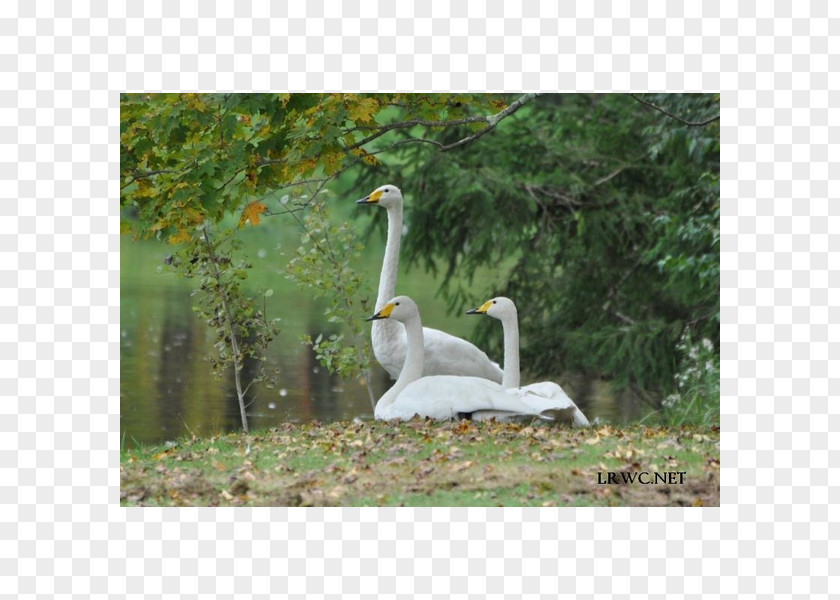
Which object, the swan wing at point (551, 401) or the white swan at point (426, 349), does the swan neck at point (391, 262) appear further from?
the swan wing at point (551, 401)

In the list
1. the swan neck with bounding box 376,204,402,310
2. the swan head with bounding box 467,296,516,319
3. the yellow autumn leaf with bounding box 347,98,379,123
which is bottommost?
the swan head with bounding box 467,296,516,319

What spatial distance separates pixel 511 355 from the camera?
9.33 m

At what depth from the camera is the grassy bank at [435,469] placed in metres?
6.79

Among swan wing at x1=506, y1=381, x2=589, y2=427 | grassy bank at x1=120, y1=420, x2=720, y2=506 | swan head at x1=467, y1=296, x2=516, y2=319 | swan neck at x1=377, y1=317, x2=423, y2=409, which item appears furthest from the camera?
swan head at x1=467, y1=296, x2=516, y2=319

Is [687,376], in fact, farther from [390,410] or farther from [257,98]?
[257,98]

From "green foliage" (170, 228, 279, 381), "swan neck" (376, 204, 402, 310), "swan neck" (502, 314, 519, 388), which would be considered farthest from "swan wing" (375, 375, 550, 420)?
"green foliage" (170, 228, 279, 381)

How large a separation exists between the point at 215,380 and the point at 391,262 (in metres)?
2.13

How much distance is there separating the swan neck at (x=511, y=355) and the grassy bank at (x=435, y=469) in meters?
1.21

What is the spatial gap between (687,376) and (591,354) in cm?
252

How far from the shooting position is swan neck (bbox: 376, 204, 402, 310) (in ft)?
32.6

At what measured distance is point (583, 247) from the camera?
15672 millimetres

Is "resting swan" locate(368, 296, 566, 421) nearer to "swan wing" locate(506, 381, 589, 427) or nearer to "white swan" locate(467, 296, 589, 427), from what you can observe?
"swan wing" locate(506, 381, 589, 427)

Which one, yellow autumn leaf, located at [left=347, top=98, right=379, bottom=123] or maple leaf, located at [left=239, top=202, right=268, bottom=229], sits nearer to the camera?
yellow autumn leaf, located at [left=347, top=98, right=379, bottom=123]

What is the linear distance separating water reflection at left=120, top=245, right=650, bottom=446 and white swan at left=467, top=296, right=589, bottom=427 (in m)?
2.39
